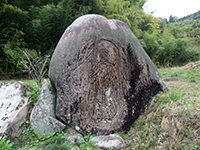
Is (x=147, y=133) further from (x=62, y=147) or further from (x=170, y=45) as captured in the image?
(x=170, y=45)

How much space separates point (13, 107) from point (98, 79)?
180 centimetres

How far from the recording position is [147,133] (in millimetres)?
2725

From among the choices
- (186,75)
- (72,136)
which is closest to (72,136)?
(72,136)

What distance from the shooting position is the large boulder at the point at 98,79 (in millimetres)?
3053

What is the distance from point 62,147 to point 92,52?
66.4 inches

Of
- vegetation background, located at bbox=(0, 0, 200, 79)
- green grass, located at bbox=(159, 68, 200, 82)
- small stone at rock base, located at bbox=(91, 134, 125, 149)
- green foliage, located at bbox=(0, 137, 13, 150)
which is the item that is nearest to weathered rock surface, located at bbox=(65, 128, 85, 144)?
small stone at rock base, located at bbox=(91, 134, 125, 149)

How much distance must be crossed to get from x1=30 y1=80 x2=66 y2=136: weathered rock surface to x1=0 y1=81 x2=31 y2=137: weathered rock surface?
0.25 meters

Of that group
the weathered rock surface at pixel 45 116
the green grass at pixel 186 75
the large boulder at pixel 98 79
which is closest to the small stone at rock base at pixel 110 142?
the large boulder at pixel 98 79

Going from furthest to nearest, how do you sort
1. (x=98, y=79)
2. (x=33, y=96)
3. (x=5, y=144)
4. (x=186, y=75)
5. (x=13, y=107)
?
(x=186, y=75) < (x=33, y=96) < (x=13, y=107) < (x=98, y=79) < (x=5, y=144)

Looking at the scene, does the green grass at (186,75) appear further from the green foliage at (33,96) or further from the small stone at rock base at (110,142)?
the green foliage at (33,96)

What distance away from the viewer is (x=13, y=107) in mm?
3260

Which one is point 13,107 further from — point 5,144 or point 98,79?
point 98,79

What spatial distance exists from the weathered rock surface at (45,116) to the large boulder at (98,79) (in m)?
0.14

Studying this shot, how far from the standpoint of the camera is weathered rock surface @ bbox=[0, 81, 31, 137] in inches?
119
